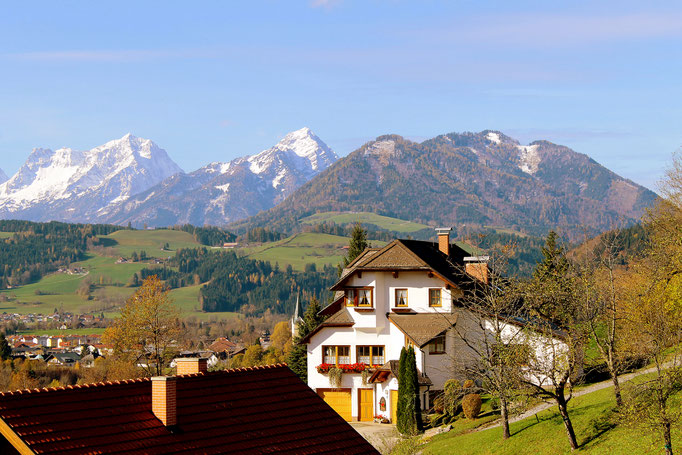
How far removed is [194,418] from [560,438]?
61.8ft

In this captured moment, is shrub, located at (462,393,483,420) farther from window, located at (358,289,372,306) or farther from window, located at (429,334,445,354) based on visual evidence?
window, located at (358,289,372,306)

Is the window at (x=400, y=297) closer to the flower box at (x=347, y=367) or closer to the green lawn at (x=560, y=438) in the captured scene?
the flower box at (x=347, y=367)

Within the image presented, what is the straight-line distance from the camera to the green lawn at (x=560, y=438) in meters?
31.7

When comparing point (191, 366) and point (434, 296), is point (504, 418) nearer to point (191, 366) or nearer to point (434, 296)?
point (191, 366)

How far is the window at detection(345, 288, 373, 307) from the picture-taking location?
5844cm

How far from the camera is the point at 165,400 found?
22.5 meters

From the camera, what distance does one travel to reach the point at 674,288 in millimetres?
38906

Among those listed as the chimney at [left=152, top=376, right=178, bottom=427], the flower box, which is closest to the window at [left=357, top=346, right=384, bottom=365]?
the flower box

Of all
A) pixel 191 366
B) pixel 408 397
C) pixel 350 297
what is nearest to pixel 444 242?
pixel 350 297

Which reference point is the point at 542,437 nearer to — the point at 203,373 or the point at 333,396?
the point at 203,373

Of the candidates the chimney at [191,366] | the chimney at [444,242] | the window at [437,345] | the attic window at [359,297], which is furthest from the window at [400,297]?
the chimney at [191,366]

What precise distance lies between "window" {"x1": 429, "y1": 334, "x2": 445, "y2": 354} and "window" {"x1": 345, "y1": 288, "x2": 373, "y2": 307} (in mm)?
5514

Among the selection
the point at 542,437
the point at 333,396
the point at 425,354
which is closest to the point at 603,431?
the point at 542,437

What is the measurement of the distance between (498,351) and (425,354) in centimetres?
1947
